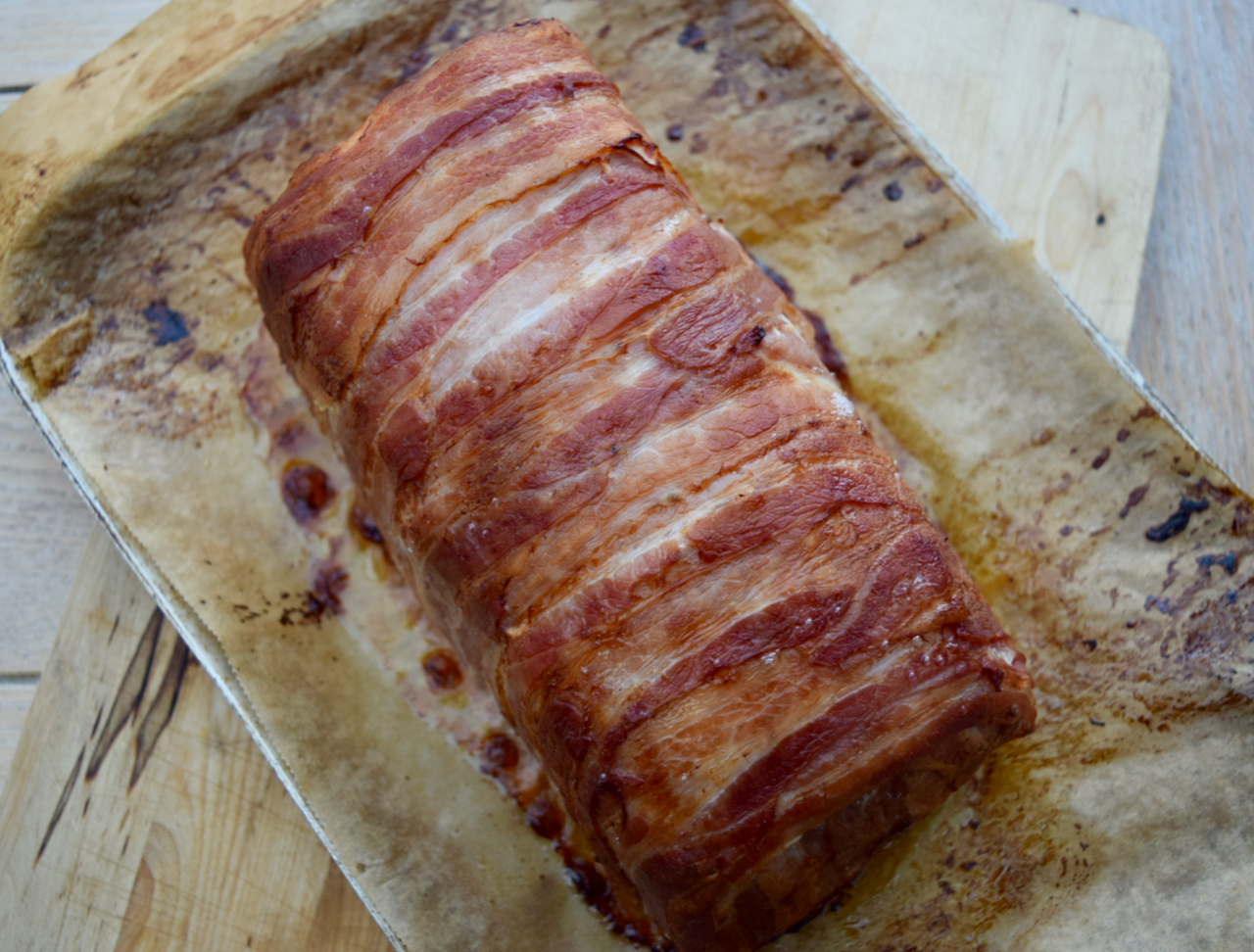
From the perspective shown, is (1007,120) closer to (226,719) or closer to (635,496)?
(635,496)

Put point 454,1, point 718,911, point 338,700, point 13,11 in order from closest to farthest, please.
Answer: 1. point 718,911
2. point 338,700
3. point 454,1
4. point 13,11

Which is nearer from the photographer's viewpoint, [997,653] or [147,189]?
[997,653]

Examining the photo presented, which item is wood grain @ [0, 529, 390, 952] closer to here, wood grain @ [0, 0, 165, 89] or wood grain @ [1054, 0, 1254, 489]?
wood grain @ [0, 0, 165, 89]

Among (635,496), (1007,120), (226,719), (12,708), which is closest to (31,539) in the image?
(12,708)

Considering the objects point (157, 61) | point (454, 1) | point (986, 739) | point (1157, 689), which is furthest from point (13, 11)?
point (1157, 689)

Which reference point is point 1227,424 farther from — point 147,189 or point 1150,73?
point 147,189

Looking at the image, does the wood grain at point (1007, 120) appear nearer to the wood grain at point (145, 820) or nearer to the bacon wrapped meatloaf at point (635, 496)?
the wood grain at point (145, 820)

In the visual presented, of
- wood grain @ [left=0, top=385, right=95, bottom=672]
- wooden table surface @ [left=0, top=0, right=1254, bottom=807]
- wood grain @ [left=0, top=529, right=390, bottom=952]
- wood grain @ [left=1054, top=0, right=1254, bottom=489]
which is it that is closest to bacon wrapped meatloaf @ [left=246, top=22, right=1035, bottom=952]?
wood grain @ [left=0, top=529, right=390, bottom=952]

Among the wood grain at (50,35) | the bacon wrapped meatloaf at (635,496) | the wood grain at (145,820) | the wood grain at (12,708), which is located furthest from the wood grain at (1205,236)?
the wood grain at (12,708)

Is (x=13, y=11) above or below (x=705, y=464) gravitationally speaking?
above
